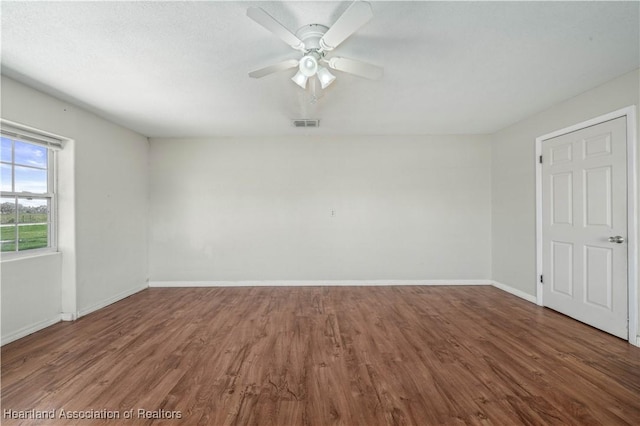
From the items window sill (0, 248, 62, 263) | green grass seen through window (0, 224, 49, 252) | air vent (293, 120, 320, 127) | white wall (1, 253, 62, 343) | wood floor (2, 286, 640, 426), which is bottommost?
wood floor (2, 286, 640, 426)

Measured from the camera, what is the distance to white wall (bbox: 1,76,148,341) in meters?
2.61

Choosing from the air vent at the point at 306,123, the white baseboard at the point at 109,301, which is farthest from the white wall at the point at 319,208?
the air vent at the point at 306,123

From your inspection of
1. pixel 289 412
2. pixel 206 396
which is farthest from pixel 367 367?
pixel 206 396

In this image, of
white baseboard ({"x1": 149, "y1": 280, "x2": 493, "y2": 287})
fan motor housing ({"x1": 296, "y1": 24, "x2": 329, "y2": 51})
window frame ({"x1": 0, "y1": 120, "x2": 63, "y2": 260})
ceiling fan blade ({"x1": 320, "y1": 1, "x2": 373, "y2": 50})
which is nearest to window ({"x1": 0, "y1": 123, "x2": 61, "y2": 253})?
window frame ({"x1": 0, "y1": 120, "x2": 63, "y2": 260})

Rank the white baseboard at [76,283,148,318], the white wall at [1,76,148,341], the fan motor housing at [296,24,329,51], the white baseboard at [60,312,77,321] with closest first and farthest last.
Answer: the fan motor housing at [296,24,329,51] → the white wall at [1,76,148,341] → the white baseboard at [60,312,77,321] → the white baseboard at [76,283,148,318]

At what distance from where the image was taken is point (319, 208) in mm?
4480

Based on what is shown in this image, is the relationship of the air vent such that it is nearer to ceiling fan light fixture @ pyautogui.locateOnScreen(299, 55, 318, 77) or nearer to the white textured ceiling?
the white textured ceiling

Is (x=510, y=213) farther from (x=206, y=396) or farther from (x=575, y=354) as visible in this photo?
(x=206, y=396)

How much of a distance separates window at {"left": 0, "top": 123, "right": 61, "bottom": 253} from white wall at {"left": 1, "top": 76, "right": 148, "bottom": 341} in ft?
0.41

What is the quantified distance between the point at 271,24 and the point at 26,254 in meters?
3.45

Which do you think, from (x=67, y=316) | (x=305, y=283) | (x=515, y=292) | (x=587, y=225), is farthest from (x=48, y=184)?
(x=515, y=292)

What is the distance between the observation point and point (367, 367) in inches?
82.0

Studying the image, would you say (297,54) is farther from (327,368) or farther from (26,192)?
(26,192)

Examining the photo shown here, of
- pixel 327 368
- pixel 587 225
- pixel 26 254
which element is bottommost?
pixel 327 368
